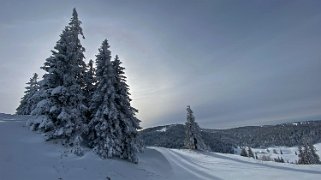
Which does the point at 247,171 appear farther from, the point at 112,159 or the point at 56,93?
the point at 56,93

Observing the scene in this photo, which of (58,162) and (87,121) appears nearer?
(58,162)

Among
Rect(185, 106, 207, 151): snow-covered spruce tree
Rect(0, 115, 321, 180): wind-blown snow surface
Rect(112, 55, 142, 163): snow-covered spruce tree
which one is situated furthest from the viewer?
Rect(185, 106, 207, 151): snow-covered spruce tree

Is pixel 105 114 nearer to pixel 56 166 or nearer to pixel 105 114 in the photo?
pixel 105 114

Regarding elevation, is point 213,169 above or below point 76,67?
below

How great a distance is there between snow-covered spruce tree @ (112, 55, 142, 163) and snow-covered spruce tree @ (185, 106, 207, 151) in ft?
111

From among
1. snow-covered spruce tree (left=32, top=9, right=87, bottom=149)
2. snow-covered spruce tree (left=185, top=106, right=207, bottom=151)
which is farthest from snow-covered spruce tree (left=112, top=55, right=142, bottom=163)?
snow-covered spruce tree (left=185, top=106, right=207, bottom=151)

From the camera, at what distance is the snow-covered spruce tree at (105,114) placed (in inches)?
938

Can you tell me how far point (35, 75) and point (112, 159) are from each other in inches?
1308

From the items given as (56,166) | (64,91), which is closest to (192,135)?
(64,91)

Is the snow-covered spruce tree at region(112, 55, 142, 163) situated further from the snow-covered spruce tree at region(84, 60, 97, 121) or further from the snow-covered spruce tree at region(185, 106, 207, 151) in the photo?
the snow-covered spruce tree at region(185, 106, 207, 151)

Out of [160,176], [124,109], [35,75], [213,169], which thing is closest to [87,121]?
[124,109]

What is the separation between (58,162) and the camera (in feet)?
58.6

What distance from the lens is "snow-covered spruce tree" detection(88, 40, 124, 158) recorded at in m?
23.8

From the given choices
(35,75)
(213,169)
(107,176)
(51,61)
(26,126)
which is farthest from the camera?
(35,75)
